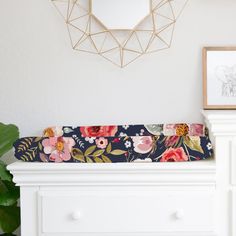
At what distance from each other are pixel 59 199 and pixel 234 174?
2.20 feet

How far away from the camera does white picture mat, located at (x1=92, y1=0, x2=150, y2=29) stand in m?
2.02

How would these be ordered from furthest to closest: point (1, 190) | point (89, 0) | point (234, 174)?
point (89, 0) < point (1, 190) < point (234, 174)

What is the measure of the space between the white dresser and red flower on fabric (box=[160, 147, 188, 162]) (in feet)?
0.16

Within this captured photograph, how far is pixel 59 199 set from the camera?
164 cm

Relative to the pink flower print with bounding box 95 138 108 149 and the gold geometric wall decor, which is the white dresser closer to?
the pink flower print with bounding box 95 138 108 149

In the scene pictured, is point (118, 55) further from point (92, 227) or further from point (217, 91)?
point (92, 227)

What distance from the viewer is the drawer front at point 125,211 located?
5.33 feet

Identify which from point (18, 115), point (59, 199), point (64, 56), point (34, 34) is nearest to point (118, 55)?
point (64, 56)

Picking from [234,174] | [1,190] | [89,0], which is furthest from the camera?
[89,0]

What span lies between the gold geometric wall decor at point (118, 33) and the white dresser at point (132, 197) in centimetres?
59

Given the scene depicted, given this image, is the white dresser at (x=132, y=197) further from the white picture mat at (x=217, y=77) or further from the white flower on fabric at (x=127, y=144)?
the white picture mat at (x=217, y=77)

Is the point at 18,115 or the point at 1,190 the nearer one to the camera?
the point at 1,190

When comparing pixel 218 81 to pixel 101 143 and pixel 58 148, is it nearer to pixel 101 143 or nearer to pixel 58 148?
pixel 101 143

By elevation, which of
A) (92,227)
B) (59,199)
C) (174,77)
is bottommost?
(92,227)
